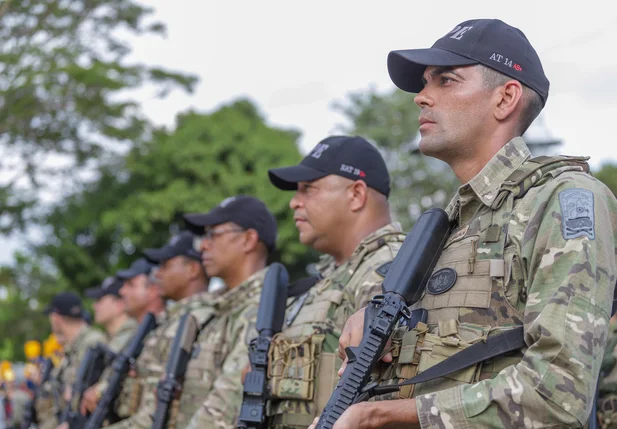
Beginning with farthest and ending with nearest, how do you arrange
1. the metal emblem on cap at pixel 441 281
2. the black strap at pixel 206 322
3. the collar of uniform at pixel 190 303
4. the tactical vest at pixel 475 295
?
the collar of uniform at pixel 190 303
the black strap at pixel 206 322
the metal emblem on cap at pixel 441 281
the tactical vest at pixel 475 295

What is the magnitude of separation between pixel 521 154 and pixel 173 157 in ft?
74.0

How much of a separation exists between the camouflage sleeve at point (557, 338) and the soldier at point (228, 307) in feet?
8.04

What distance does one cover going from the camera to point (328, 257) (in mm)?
→ 4688

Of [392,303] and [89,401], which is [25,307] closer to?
[89,401]

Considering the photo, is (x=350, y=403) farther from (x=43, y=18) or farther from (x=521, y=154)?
(x=43, y=18)

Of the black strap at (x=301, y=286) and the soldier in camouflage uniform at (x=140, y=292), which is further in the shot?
the soldier in camouflage uniform at (x=140, y=292)

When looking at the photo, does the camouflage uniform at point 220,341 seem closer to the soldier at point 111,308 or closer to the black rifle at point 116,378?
the black rifle at point 116,378

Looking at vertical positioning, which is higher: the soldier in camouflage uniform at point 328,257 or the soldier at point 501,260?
the soldier at point 501,260

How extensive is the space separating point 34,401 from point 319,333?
7.86m

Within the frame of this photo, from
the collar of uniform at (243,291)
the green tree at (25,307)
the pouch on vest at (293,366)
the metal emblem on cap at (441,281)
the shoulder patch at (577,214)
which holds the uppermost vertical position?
the shoulder patch at (577,214)

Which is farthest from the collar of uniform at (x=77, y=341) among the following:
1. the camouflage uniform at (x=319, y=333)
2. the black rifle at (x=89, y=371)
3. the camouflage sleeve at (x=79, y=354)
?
the camouflage uniform at (x=319, y=333)

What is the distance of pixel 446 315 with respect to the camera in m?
2.49

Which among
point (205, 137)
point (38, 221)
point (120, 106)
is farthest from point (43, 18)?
point (205, 137)

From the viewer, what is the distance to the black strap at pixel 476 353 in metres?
2.27
